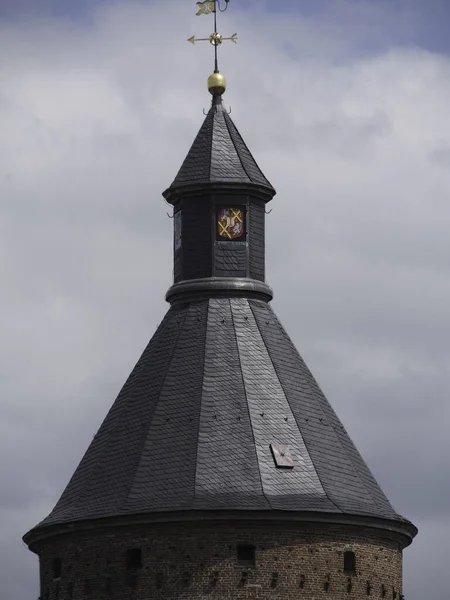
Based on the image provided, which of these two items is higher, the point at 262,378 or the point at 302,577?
the point at 262,378

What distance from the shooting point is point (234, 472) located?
80.2 m

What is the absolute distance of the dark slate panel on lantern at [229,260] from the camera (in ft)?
279

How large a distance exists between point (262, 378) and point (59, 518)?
6.74 m

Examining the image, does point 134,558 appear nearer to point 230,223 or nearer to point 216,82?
point 230,223

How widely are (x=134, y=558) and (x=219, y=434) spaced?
13.4 feet

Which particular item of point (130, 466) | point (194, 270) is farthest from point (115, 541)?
point (194, 270)

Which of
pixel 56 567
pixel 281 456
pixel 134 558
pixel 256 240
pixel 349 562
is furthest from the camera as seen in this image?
pixel 256 240

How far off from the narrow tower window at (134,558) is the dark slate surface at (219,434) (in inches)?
41.1

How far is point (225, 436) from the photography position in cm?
8106

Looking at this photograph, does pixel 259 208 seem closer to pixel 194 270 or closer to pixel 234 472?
pixel 194 270

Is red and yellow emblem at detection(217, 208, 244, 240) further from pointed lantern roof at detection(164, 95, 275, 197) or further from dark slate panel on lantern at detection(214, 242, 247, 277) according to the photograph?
pointed lantern roof at detection(164, 95, 275, 197)

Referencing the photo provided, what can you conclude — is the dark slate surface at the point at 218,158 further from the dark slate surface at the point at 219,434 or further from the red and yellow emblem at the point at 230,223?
the dark slate surface at the point at 219,434

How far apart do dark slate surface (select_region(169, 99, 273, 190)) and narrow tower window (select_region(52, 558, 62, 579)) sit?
11446 millimetres

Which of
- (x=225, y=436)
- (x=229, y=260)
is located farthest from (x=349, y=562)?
(x=229, y=260)
